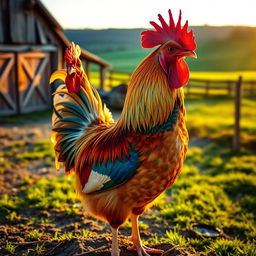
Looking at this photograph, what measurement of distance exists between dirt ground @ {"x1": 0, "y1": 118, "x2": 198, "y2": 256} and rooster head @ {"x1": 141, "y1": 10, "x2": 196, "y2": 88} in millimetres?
1701

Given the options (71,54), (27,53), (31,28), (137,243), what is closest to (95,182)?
(137,243)

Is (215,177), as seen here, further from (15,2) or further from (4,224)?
(15,2)

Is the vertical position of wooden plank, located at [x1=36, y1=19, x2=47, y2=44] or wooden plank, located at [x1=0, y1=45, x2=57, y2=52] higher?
wooden plank, located at [x1=36, y1=19, x2=47, y2=44]

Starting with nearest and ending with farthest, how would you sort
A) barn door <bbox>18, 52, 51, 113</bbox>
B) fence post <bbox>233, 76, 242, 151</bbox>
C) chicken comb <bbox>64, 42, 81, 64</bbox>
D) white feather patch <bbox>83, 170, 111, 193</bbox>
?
white feather patch <bbox>83, 170, 111, 193</bbox>, chicken comb <bbox>64, 42, 81, 64</bbox>, fence post <bbox>233, 76, 242, 151</bbox>, barn door <bbox>18, 52, 51, 113</bbox>

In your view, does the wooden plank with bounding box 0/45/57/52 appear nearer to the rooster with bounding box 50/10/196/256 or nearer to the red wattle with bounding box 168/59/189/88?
the rooster with bounding box 50/10/196/256

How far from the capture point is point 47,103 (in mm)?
14570

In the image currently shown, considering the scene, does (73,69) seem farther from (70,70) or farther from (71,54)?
(71,54)

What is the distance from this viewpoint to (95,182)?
2.97m

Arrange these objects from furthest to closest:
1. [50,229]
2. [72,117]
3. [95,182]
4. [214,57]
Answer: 1. [214,57]
2. [50,229]
3. [72,117]
4. [95,182]

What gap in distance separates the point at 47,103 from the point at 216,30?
3184cm

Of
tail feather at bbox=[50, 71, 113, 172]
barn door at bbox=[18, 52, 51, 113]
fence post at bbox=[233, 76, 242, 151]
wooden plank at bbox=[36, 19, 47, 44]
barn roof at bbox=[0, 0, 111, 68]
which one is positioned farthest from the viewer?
wooden plank at bbox=[36, 19, 47, 44]

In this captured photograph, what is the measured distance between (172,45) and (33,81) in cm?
1191

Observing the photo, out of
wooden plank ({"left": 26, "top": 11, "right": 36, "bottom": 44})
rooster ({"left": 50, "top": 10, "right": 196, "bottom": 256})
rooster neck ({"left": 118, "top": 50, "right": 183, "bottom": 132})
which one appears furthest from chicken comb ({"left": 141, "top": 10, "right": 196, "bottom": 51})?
wooden plank ({"left": 26, "top": 11, "right": 36, "bottom": 44})

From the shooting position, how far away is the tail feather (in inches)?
139
